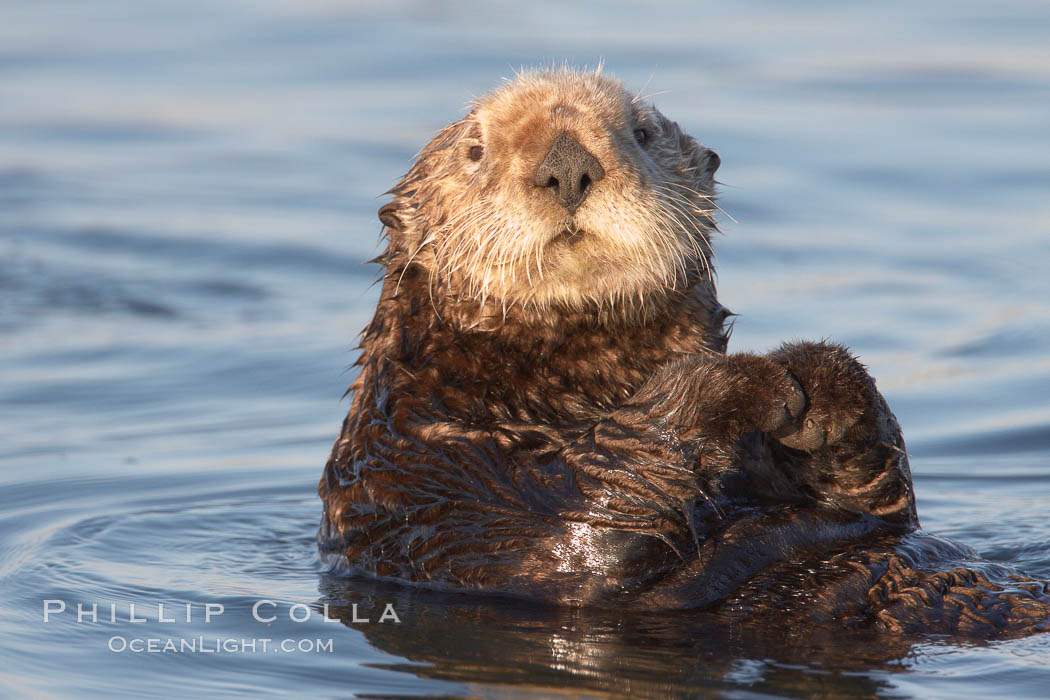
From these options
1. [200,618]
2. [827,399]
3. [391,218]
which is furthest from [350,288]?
[827,399]

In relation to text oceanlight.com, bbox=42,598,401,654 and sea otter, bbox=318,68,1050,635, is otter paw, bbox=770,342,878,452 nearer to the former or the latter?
sea otter, bbox=318,68,1050,635

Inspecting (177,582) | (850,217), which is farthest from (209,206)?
(177,582)

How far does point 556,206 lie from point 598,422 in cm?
63

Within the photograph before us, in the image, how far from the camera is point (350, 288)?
9.20m

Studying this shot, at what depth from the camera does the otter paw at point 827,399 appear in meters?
4.48

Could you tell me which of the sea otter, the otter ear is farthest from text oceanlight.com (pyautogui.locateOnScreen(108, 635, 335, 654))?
the otter ear

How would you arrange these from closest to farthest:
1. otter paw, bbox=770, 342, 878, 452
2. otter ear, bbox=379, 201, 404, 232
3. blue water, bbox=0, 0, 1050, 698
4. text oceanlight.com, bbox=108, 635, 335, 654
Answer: blue water, bbox=0, 0, 1050, 698 < text oceanlight.com, bbox=108, 635, 335, 654 < otter paw, bbox=770, 342, 878, 452 < otter ear, bbox=379, 201, 404, 232

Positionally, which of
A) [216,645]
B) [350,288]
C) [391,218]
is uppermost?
[350,288]

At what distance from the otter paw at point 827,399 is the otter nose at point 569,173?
2.48 ft

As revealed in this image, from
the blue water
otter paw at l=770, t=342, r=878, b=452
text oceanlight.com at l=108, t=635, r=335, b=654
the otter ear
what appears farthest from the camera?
the otter ear

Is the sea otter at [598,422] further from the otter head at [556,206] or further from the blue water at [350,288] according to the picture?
the blue water at [350,288]

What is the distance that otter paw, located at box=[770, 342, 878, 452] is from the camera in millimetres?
4480

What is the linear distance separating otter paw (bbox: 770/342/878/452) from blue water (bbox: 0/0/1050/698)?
0.58 m

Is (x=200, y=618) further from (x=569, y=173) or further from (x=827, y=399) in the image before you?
(x=827, y=399)
